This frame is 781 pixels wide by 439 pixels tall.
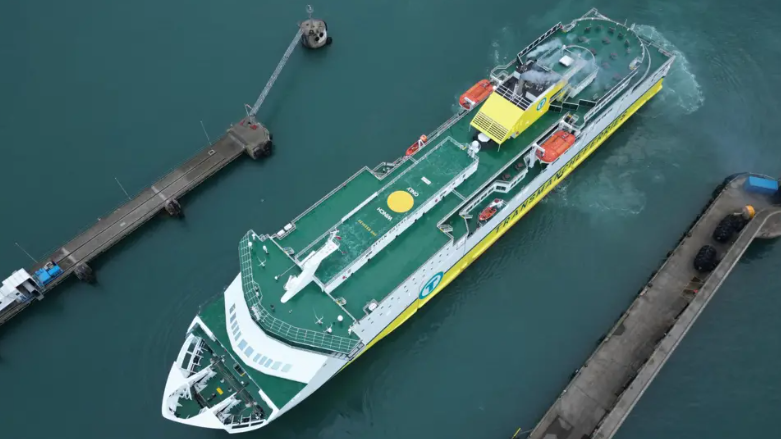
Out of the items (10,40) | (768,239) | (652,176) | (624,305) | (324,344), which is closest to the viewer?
(324,344)

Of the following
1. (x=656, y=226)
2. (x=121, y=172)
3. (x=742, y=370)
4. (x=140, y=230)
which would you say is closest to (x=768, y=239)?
(x=656, y=226)

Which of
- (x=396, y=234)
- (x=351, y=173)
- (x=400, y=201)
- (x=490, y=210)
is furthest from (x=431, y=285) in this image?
(x=351, y=173)

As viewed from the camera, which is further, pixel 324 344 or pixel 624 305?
pixel 624 305

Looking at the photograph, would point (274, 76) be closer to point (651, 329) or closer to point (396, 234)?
point (396, 234)

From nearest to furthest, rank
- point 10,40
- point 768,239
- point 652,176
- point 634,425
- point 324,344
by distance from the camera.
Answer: point 324,344 → point 634,425 → point 768,239 → point 652,176 → point 10,40

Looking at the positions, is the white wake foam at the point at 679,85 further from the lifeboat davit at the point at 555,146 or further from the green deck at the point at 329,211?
the green deck at the point at 329,211

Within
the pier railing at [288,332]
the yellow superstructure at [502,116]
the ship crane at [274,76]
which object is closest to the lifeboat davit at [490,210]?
the yellow superstructure at [502,116]

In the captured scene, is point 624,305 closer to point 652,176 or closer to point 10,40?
point 652,176
